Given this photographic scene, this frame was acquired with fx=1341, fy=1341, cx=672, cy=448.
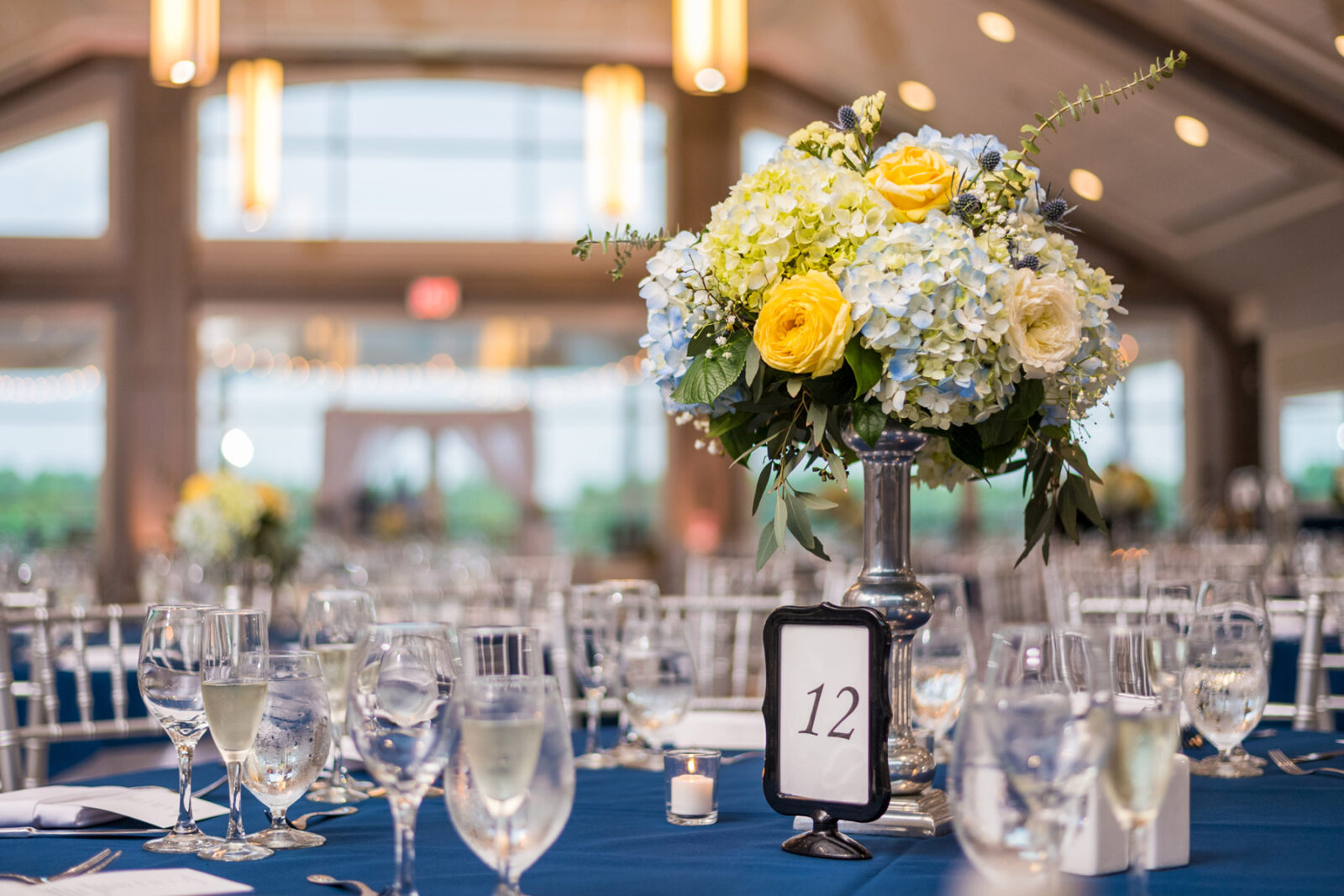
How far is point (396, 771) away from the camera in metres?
1.00

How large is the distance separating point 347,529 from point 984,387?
1248 centimetres

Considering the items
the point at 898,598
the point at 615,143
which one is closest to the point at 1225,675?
the point at 898,598

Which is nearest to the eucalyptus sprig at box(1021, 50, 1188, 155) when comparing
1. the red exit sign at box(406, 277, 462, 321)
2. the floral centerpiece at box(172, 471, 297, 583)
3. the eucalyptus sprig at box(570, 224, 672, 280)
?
the eucalyptus sprig at box(570, 224, 672, 280)

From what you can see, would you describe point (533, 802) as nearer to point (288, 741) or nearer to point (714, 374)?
point (288, 741)

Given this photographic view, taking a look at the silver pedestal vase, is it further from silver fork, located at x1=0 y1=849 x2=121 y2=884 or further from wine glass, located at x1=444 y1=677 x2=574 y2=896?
silver fork, located at x1=0 y1=849 x2=121 y2=884

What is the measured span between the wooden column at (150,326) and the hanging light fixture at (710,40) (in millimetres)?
9099

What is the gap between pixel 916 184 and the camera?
1.35m

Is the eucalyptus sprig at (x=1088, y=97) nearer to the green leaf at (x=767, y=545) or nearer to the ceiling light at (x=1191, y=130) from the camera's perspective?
the green leaf at (x=767, y=545)

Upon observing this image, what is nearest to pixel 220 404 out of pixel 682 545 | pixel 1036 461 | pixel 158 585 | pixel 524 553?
pixel 524 553

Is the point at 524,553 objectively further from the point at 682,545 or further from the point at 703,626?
the point at 703,626

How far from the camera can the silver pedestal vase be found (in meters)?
1.32

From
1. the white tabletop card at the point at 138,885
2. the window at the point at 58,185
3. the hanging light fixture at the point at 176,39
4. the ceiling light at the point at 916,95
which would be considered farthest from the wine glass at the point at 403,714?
the window at the point at 58,185

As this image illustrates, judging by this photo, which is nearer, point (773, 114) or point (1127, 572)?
point (1127, 572)

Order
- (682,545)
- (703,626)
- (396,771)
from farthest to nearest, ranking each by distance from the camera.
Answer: (682,545) < (703,626) < (396,771)
